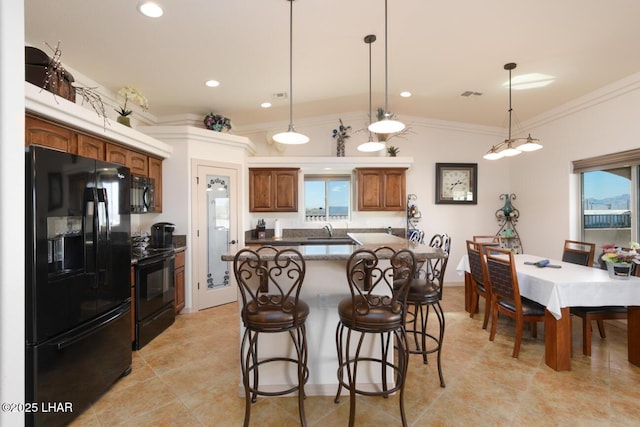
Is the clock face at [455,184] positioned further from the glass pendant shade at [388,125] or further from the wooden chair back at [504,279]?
the glass pendant shade at [388,125]

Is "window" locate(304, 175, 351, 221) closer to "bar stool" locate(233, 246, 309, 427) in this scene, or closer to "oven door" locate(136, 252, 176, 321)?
"oven door" locate(136, 252, 176, 321)

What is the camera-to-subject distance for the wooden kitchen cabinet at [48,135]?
2.18 metres

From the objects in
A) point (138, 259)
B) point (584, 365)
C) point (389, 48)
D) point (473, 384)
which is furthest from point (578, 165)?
point (138, 259)

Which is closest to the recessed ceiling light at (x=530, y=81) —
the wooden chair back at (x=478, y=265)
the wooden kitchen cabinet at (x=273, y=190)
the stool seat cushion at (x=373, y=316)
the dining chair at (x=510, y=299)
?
the wooden chair back at (x=478, y=265)

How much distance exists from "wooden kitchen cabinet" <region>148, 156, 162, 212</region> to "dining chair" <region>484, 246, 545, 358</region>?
416cm

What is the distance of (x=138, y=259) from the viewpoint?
2984mm

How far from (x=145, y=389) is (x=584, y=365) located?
3.77 m

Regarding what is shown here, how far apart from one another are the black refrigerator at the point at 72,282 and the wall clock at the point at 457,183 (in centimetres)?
492

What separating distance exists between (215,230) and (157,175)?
108 centimetres

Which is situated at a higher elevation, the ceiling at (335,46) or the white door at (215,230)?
the ceiling at (335,46)

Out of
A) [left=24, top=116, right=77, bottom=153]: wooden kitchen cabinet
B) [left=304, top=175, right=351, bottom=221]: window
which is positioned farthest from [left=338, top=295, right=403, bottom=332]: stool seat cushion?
[left=304, top=175, right=351, bottom=221]: window

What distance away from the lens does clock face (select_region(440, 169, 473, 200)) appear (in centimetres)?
546

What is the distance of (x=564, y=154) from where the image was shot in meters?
4.30

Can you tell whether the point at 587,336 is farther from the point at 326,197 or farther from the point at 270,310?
the point at 326,197
